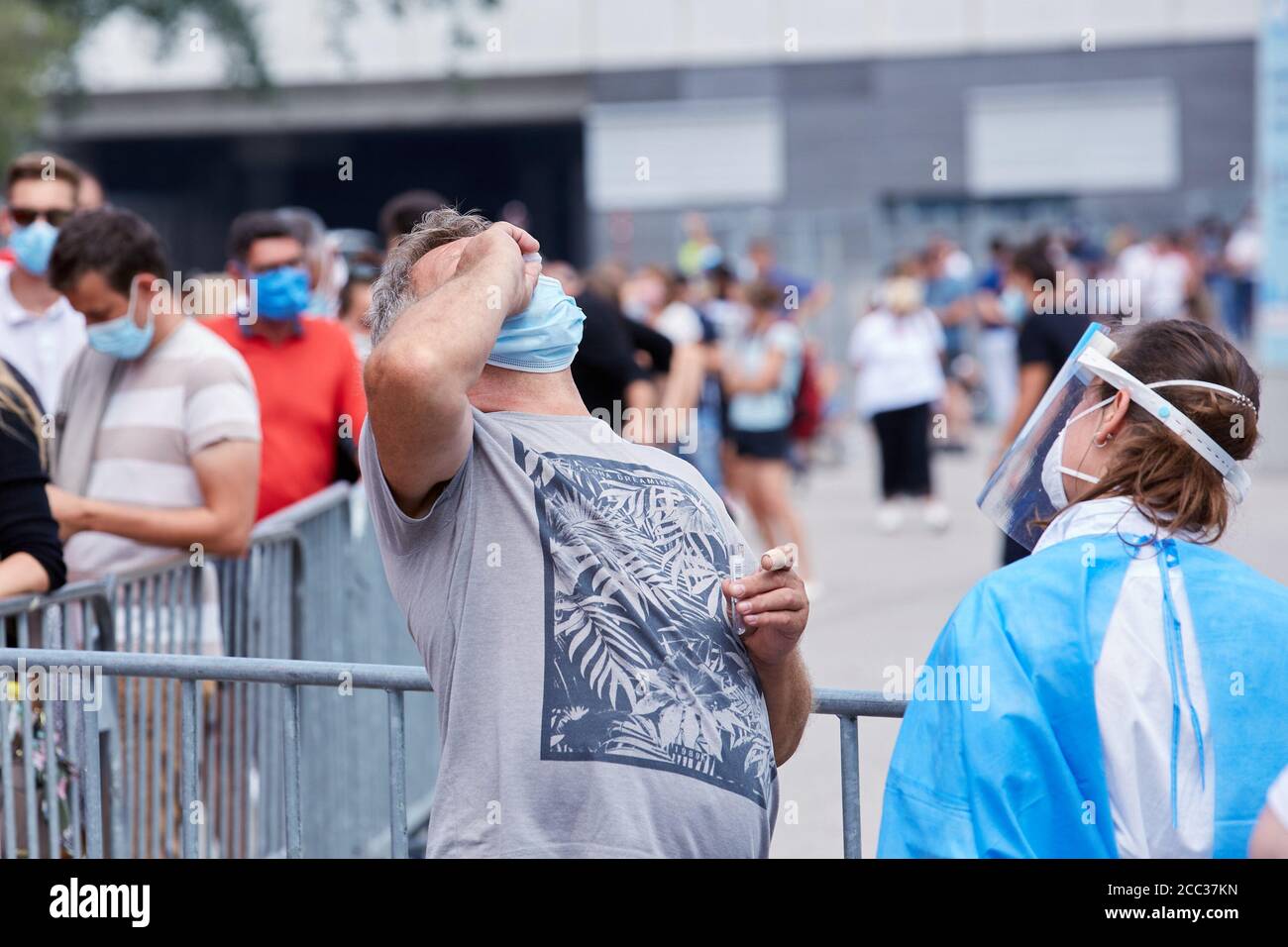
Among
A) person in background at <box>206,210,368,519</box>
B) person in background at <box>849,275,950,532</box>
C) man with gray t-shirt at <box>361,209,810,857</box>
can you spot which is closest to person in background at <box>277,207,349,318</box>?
person in background at <box>206,210,368,519</box>

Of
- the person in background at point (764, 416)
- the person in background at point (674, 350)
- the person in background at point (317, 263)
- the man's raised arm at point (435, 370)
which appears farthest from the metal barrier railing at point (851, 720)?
the person in background at point (764, 416)

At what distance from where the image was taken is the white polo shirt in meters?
5.64

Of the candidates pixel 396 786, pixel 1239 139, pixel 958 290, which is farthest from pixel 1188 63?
pixel 396 786

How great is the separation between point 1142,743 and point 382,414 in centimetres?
114

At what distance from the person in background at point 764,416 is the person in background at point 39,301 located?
16.7 ft

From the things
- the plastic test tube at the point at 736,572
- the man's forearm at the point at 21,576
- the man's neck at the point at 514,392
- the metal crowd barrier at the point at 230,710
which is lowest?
the metal crowd barrier at the point at 230,710

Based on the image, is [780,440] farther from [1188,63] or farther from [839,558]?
[1188,63]

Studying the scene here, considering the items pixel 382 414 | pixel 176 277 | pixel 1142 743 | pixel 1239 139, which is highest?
pixel 1239 139

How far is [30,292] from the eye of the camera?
5.70 metres

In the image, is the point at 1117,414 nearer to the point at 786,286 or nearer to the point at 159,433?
the point at 159,433

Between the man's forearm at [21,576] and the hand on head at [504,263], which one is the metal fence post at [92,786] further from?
the hand on head at [504,263]

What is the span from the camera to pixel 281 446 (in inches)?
213

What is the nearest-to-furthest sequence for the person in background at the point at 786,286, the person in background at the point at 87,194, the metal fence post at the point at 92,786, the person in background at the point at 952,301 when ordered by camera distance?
1. the metal fence post at the point at 92,786
2. the person in background at the point at 87,194
3. the person in background at the point at 786,286
4. the person in background at the point at 952,301

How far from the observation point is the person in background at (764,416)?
10.2 m
